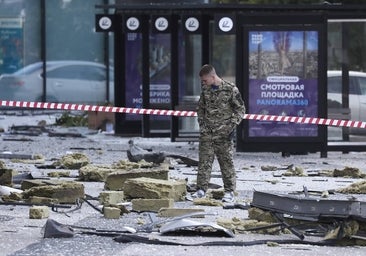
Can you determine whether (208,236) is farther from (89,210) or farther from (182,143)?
(182,143)

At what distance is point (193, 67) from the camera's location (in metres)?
25.7

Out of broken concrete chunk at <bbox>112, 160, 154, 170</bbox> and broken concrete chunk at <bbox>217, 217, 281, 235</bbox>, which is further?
broken concrete chunk at <bbox>112, 160, 154, 170</bbox>

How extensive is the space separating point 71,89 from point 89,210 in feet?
60.9

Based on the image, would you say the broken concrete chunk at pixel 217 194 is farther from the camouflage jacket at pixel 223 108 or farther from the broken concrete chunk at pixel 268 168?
the broken concrete chunk at pixel 268 168

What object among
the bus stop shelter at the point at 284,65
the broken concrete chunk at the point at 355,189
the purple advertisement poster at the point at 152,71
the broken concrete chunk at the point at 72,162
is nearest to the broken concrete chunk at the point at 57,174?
the broken concrete chunk at the point at 72,162

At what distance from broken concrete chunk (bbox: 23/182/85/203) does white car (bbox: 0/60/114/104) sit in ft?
57.2

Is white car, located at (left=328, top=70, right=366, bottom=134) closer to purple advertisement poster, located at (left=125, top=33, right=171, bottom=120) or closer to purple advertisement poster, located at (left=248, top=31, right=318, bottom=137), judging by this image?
purple advertisement poster, located at (left=248, top=31, right=318, bottom=137)

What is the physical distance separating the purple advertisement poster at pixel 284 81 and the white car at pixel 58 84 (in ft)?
35.2

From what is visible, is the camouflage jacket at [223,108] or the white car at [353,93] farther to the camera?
the white car at [353,93]

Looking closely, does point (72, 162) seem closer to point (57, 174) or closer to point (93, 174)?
point (57, 174)

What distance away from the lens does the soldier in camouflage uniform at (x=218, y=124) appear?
15219 millimetres

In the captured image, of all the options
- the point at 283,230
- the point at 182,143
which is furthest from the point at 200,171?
the point at 182,143

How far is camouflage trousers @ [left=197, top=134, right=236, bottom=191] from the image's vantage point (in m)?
15.2

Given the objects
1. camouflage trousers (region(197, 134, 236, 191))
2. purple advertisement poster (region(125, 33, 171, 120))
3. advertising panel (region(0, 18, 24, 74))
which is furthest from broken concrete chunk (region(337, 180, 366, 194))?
advertising panel (region(0, 18, 24, 74))
